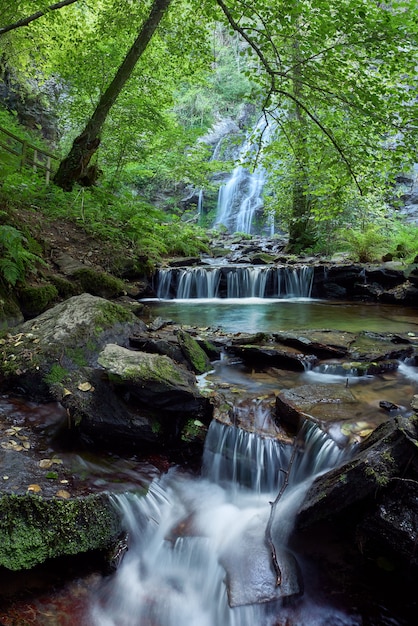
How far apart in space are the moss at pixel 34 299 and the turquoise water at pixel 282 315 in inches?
102

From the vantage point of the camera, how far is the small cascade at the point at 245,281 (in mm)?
11898

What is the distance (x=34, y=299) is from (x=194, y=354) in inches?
118

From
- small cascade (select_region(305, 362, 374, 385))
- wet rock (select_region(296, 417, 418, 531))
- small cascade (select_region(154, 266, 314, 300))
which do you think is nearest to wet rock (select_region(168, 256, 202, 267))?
small cascade (select_region(154, 266, 314, 300))

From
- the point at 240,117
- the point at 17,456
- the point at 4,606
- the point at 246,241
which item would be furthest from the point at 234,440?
the point at 240,117

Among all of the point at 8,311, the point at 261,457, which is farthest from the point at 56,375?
the point at 261,457

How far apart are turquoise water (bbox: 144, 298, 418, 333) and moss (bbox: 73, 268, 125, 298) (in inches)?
39.8

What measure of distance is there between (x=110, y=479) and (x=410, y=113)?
6204mm

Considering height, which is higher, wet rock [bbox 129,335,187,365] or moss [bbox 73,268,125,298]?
moss [bbox 73,268,125,298]

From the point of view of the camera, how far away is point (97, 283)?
329 inches

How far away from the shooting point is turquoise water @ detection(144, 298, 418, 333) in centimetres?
777

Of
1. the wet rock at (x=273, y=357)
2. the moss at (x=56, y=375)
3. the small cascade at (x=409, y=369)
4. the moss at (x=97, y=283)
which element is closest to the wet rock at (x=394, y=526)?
the small cascade at (x=409, y=369)

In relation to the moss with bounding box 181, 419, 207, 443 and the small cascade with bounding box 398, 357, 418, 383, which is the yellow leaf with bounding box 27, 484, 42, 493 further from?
the small cascade with bounding box 398, 357, 418, 383

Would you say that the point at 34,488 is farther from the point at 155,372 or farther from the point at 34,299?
the point at 34,299

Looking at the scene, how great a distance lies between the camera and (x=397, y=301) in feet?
34.1
